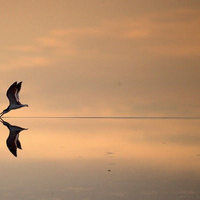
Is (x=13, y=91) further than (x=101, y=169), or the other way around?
(x=13, y=91)

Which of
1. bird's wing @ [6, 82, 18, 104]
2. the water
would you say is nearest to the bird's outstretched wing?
bird's wing @ [6, 82, 18, 104]

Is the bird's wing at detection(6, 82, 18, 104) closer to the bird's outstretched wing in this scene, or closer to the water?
the bird's outstretched wing

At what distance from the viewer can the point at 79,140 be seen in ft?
58.6

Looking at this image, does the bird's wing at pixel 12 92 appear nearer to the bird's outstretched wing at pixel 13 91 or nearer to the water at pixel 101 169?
the bird's outstretched wing at pixel 13 91

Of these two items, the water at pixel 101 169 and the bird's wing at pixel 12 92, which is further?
the bird's wing at pixel 12 92

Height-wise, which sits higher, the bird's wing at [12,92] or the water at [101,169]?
the bird's wing at [12,92]

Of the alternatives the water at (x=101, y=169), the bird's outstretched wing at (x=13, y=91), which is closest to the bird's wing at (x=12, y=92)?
the bird's outstretched wing at (x=13, y=91)

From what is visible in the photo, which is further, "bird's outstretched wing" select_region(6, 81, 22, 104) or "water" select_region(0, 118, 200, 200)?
"bird's outstretched wing" select_region(6, 81, 22, 104)

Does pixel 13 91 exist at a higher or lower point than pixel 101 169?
higher

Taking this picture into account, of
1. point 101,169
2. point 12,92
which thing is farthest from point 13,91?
point 101,169

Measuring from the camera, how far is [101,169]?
11672 millimetres

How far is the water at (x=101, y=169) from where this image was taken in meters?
9.32

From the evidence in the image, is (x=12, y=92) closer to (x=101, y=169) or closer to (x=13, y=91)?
(x=13, y=91)

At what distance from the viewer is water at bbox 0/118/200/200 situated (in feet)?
30.6
